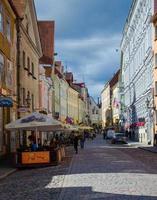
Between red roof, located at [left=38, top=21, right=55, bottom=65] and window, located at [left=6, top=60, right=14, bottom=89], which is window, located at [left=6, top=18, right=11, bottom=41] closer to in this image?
window, located at [left=6, top=60, right=14, bottom=89]

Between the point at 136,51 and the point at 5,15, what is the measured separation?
43083 millimetres

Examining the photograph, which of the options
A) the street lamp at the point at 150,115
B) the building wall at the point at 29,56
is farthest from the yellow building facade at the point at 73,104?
the building wall at the point at 29,56

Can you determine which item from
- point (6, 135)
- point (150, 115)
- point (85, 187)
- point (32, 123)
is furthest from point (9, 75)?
point (150, 115)

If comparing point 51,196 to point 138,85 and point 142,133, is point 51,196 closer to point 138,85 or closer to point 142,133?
point 142,133

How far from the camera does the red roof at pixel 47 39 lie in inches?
2579

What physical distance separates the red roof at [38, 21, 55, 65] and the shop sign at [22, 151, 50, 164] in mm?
38163

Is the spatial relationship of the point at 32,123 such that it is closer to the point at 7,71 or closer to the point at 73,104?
the point at 7,71

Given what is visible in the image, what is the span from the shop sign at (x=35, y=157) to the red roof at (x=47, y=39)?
38.2 m

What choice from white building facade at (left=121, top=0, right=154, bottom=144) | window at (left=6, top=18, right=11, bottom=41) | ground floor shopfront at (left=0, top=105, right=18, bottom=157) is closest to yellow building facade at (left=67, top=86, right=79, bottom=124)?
white building facade at (left=121, top=0, right=154, bottom=144)

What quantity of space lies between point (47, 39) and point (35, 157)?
42.7 m

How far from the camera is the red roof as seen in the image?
215ft

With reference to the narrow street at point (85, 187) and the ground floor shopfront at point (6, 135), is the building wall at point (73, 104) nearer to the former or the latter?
the ground floor shopfront at point (6, 135)

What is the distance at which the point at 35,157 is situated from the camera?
88.3ft

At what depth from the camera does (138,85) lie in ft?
232
